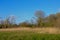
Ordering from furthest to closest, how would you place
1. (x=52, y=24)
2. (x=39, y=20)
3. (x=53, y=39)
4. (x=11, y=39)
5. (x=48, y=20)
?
(x=39, y=20)
(x=48, y=20)
(x=52, y=24)
(x=11, y=39)
(x=53, y=39)

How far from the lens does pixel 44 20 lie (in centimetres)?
3119

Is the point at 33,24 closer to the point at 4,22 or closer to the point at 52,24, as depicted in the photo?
the point at 52,24

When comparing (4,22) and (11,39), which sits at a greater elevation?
(4,22)

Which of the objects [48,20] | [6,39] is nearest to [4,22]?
[48,20]

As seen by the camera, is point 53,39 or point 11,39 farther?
point 11,39

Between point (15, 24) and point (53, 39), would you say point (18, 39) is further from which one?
point (15, 24)

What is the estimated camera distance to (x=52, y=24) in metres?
26.5

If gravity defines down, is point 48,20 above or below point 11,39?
above

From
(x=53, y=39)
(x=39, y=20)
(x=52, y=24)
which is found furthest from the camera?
(x=39, y=20)

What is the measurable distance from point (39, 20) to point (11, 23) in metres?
6.00

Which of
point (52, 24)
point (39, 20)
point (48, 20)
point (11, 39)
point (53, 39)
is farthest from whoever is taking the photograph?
point (39, 20)

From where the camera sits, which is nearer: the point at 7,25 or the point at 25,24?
the point at 25,24

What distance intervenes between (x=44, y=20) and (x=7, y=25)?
7.88 m

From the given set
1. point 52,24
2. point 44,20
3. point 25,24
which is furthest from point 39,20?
point 52,24
